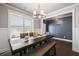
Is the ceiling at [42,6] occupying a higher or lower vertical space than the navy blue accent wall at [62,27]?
higher

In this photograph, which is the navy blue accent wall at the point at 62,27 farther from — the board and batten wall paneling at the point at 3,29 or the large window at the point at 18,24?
the board and batten wall paneling at the point at 3,29

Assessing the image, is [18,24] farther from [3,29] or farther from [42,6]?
[42,6]

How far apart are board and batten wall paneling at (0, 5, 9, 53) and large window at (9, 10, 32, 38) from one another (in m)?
0.11

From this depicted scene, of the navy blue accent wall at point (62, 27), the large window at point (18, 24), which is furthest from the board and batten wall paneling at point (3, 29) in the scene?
the navy blue accent wall at point (62, 27)

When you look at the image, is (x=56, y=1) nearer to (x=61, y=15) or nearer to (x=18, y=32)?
(x=61, y=15)

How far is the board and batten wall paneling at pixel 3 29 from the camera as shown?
142cm

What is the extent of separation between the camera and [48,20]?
1673mm

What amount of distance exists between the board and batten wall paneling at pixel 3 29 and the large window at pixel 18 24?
11 centimetres

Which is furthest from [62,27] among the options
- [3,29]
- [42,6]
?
[3,29]

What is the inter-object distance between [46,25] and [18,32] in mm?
622

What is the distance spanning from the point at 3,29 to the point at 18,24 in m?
0.32

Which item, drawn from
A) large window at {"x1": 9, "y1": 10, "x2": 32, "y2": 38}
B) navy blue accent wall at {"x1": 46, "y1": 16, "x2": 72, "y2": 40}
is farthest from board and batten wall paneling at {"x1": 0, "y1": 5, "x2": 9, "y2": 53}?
navy blue accent wall at {"x1": 46, "y1": 16, "x2": 72, "y2": 40}

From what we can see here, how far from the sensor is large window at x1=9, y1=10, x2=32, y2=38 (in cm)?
143

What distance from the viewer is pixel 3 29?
149cm
